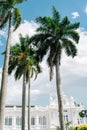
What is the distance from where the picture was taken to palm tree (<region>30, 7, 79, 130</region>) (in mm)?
47094

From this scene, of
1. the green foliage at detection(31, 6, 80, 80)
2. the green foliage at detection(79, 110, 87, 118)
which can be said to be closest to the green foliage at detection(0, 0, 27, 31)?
the green foliage at detection(31, 6, 80, 80)

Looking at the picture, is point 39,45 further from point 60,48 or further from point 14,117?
point 14,117

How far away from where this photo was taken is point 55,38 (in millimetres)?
47125

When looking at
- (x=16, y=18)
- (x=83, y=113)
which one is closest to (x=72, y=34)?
(x=16, y=18)

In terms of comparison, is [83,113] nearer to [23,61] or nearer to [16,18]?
[23,61]

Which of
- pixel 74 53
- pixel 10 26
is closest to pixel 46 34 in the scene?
pixel 74 53

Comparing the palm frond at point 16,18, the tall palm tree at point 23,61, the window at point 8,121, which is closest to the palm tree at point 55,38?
the tall palm tree at point 23,61

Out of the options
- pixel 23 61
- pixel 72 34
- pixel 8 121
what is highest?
pixel 72 34

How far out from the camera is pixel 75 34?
160 ft

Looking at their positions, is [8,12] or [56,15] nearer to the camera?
[8,12]

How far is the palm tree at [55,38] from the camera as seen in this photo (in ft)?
155

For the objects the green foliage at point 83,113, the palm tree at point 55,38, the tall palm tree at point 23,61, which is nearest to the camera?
the palm tree at point 55,38

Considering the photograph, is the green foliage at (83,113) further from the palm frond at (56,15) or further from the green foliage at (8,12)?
the green foliage at (8,12)

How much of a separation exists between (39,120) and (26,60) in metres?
46.5
